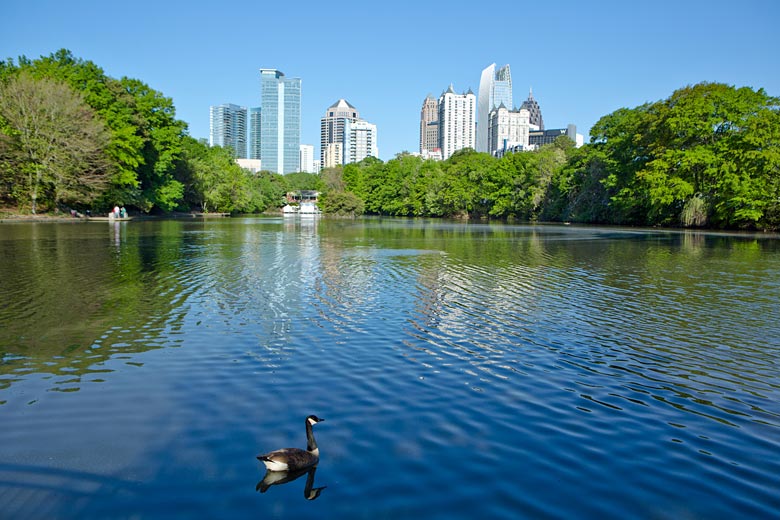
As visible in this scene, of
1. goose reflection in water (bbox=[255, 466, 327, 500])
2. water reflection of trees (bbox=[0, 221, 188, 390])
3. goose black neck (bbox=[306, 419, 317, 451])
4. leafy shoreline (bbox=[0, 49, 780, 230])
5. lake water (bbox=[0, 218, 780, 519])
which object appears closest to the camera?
lake water (bbox=[0, 218, 780, 519])

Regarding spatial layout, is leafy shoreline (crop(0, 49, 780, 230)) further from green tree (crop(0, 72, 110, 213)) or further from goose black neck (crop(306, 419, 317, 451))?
goose black neck (crop(306, 419, 317, 451))

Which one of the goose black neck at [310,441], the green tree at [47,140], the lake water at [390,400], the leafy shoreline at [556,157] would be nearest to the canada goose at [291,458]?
the goose black neck at [310,441]

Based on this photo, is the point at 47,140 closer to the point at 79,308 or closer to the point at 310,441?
the point at 79,308

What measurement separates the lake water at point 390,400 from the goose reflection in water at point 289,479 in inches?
2.4

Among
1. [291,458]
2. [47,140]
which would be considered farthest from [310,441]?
[47,140]

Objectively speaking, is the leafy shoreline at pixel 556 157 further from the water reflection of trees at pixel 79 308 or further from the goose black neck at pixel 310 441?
the goose black neck at pixel 310 441

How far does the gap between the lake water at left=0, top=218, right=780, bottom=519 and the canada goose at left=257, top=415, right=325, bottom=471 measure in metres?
0.18

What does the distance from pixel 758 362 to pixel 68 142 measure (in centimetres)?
6164

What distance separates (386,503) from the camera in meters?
5.23

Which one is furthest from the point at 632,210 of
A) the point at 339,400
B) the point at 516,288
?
the point at 339,400

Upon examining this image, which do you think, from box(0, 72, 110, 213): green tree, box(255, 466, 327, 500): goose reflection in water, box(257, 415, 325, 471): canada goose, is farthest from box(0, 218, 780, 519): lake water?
box(0, 72, 110, 213): green tree

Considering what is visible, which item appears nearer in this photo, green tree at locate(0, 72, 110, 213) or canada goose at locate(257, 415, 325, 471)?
canada goose at locate(257, 415, 325, 471)

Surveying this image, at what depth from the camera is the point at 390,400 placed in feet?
25.8

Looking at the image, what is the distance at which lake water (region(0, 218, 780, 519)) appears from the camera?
5402 millimetres
